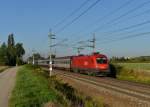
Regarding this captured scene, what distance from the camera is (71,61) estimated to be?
6462 cm

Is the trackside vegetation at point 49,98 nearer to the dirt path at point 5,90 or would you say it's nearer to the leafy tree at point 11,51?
the dirt path at point 5,90

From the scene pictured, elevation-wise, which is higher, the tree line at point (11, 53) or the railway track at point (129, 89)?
the tree line at point (11, 53)

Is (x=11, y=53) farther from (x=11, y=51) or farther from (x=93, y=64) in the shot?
(x=93, y=64)

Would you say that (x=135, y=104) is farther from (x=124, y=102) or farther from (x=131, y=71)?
(x=131, y=71)

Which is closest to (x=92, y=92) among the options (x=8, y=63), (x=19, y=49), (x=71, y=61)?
(x=71, y=61)

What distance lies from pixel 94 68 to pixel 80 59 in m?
8.52

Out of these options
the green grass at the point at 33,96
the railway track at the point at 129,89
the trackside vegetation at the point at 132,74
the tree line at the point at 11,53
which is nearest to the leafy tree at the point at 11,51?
the tree line at the point at 11,53

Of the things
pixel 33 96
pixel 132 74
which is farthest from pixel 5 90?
pixel 132 74

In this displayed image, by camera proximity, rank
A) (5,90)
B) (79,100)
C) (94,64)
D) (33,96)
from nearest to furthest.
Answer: (79,100)
(33,96)
(5,90)
(94,64)

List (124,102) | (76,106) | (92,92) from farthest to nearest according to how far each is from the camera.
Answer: (92,92)
(124,102)
(76,106)

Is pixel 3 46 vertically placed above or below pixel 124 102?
above

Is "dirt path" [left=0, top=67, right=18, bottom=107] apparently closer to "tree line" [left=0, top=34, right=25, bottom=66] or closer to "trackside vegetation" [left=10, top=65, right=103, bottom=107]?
"trackside vegetation" [left=10, top=65, right=103, bottom=107]

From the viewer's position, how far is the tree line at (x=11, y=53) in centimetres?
15300

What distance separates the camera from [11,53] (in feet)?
537
